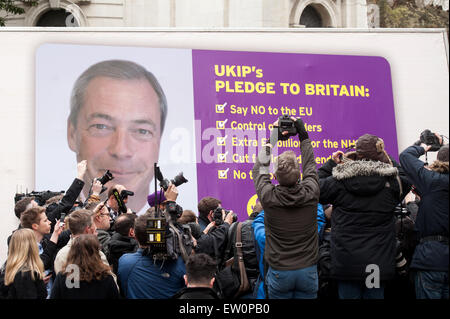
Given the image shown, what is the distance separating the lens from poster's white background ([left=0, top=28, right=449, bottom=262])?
821 cm

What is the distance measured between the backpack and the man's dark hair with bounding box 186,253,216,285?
105 cm

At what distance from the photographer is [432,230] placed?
17.3ft

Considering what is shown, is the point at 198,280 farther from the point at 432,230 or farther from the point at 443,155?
the point at 443,155

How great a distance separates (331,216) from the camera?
5.69 meters

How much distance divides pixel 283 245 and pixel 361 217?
2.36 ft

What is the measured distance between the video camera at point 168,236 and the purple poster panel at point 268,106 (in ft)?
8.72

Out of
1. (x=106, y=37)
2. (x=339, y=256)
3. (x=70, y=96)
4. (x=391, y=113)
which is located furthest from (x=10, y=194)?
(x=391, y=113)

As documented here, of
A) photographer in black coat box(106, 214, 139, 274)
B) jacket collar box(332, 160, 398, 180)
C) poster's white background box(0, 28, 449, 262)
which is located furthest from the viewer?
poster's white background box(0, 28, 449, 262)

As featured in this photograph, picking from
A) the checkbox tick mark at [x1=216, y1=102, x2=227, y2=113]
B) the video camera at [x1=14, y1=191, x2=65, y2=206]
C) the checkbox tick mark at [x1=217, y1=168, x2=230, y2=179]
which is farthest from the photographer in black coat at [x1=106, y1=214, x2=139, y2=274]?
the checkbox tick mark at [x1=216, y1=102, x2=227, y2=113]

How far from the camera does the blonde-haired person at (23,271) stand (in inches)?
Answer: 194

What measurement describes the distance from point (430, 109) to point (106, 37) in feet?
14.3

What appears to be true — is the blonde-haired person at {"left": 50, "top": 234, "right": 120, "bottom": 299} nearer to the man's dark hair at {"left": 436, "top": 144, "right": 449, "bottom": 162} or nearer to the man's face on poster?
the man's dark hair at {"left": 436, "top": 144, "right": 449, "bottom": 162}
